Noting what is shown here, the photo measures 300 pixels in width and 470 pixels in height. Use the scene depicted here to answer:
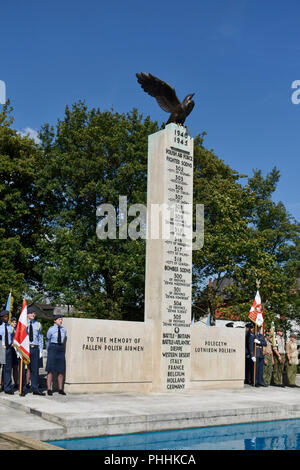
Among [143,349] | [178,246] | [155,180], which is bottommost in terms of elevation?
[143,349]

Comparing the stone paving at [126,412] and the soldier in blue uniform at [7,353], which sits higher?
the soldier in blue uniform at [7,353]

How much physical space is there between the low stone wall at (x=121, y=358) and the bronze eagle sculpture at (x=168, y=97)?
587 cm

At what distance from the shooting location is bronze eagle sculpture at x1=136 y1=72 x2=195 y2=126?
572 inches

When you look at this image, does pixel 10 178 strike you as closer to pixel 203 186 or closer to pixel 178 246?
pixel 203 186

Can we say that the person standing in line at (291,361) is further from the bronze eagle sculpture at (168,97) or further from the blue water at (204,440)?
the bronze eagle sculpture at (168,97)

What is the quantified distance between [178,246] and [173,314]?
1.82 m

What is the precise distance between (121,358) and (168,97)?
289 inches

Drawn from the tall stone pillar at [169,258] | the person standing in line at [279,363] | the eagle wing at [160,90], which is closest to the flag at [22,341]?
the tall stone pillar at [169,258]

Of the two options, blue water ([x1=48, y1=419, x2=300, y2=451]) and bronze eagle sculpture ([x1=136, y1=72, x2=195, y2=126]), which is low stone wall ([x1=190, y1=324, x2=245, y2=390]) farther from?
bronze eagle sculpture ([x1=136, y1=72, x2=195, y2=126])

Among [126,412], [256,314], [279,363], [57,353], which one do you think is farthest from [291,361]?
[126,412]

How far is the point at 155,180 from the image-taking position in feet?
46.4

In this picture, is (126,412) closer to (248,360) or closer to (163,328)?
(163,328)

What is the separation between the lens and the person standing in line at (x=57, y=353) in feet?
38.1

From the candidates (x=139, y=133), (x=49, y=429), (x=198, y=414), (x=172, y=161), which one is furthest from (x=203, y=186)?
(x=49, y=429)
